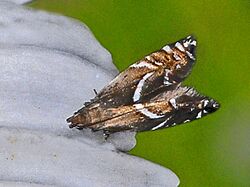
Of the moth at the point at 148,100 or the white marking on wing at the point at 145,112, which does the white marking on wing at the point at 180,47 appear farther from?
the white marking on wing at the point at 145,112

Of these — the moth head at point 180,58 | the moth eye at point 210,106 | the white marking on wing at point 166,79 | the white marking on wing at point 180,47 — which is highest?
the white marking on wing at point 180,47

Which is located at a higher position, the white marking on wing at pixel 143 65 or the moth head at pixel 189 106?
the white marking on wing at pixel 143 65

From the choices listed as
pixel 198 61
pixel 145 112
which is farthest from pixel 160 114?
pixel 198 61

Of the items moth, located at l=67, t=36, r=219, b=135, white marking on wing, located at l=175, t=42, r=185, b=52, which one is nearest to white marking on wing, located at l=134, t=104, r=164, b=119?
moth, located at l=67, t=36, r=219, b=135

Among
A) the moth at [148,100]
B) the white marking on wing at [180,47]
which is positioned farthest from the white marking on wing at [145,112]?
the white marking on wing at [180,47]

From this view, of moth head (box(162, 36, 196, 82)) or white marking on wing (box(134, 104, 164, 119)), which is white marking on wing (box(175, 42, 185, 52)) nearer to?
moth head (box(162, 36, 196, 82))

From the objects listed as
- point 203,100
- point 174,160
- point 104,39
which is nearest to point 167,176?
point 174,160

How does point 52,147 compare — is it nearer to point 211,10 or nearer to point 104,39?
point 104,39
